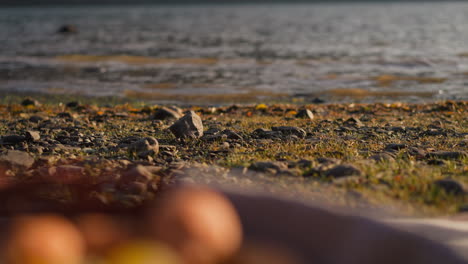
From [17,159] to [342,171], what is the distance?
2814 mm

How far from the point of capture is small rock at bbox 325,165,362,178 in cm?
379

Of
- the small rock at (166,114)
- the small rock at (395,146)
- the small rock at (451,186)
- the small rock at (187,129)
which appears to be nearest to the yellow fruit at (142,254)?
the small rock at (451,186)

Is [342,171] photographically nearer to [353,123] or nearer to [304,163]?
[304,163]

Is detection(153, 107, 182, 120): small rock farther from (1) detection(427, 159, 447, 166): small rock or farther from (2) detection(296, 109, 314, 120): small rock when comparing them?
(1) detection(427, 159, 447, 166): small rock

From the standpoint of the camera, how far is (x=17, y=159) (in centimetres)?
405

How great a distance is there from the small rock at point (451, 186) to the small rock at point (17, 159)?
11.1 ft

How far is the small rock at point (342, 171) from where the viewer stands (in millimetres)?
3792

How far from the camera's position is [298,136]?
6980 millimetres

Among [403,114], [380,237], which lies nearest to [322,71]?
[403,114]

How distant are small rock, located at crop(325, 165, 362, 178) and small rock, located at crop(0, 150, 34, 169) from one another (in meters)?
2.58

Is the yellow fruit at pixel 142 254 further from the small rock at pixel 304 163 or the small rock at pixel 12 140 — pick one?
the small rock at pixel 12 140

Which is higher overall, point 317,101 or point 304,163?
point 304,163

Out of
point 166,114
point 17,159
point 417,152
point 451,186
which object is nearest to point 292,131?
point 417,152

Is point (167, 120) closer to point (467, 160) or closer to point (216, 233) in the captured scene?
point (467, 160)
